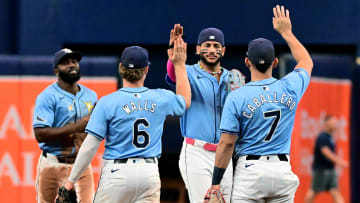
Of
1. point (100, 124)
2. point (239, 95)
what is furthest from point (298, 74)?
point (100, 124)

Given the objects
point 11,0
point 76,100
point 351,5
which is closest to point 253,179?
point 76,100

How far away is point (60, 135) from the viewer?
709 centimetres

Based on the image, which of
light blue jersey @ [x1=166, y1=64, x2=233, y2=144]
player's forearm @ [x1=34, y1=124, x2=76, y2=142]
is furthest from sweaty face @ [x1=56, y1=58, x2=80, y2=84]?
light blue jersey @ [x1=166, y1=64, x2=233, y2=144]

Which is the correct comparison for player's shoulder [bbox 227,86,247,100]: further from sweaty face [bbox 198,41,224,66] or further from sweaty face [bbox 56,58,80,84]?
sweaty face [bbox 56,58,80,84]

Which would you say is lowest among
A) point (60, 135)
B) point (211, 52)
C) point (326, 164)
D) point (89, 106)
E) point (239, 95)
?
point (326, 164)

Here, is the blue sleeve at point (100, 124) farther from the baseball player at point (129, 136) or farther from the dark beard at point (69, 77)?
the dark beard at point (69, 77)

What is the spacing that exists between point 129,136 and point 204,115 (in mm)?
986

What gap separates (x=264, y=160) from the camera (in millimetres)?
5703

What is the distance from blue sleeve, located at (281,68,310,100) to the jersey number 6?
1.11m

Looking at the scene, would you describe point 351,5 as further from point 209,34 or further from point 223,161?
point 223,161

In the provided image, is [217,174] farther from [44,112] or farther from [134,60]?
[44,112]

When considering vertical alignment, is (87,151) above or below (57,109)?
below

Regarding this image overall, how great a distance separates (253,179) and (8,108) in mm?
5454

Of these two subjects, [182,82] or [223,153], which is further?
[182,82]
